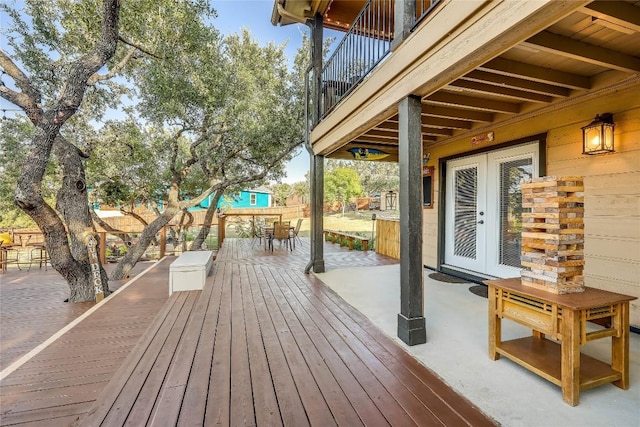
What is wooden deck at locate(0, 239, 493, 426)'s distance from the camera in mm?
1680

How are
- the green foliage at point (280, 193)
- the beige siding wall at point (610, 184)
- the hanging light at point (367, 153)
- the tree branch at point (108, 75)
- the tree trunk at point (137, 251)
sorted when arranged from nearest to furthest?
1. the beige siding wall at point (610, 184)
2. the hanging light at point (367, 153)
3. the tree branch at point (108, 75)
4. the tree trunk at point (137, 251)
5. the green foliage at point (280, 193)

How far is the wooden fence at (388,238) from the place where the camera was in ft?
22.6

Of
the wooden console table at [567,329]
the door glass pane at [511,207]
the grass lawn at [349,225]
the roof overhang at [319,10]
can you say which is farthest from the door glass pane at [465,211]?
the grass lawn at [349,225]

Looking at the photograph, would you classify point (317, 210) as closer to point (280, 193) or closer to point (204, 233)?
point (204, 233)

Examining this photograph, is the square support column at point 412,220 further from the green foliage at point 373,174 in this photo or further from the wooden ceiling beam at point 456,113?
the green foliage at point 373,174

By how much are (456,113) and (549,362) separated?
2896 millimetres

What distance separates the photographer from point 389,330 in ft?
9.19

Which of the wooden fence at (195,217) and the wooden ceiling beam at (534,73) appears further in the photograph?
the wooden fence at (195,217)

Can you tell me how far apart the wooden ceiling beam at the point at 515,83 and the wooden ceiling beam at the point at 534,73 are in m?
0.11

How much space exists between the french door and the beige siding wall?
420 mm

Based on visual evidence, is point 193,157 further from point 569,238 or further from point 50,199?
point 569,238

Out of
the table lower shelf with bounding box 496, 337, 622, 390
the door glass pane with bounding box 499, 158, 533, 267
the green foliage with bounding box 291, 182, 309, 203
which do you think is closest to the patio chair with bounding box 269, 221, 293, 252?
the door glass pane with bounding box 499, 158, 533, 267

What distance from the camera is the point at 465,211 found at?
478 centimetres

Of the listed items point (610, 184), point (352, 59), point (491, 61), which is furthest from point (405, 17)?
point (610, 184)
